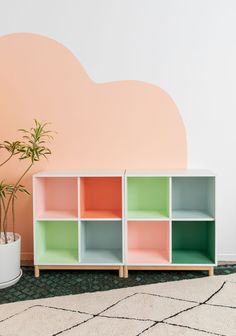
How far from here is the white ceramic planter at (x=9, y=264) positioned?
2.48 m

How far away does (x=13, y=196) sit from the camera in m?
2.73

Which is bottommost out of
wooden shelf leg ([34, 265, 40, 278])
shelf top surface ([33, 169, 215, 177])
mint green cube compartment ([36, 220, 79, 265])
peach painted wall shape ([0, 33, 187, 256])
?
wooden shelf leg ([34, 265, 40, 278])

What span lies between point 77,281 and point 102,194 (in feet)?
2.25

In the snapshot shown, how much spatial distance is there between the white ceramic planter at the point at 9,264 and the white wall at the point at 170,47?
137 centimetres

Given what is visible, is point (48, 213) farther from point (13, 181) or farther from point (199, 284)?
point (199, 284)

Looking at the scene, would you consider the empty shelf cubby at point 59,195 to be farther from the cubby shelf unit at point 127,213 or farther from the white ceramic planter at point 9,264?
the white ceramic planter at point 9,264

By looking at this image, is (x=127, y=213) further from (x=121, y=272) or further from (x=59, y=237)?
(x=59, y=237)

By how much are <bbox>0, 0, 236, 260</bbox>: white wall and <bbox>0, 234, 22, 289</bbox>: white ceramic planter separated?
1.37m

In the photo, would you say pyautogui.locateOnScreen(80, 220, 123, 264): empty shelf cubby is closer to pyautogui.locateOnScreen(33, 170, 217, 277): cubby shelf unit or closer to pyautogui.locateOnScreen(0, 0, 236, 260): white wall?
pyautogui.locateOnScreen(33, 170, 217, 277): cubby shelf unit

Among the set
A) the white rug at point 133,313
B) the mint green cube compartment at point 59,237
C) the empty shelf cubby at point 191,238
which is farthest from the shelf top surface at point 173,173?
the white rug at point 133,313

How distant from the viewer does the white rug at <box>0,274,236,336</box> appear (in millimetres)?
1890

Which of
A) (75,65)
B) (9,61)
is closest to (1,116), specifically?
(9,61)

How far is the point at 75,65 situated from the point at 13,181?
1.00m

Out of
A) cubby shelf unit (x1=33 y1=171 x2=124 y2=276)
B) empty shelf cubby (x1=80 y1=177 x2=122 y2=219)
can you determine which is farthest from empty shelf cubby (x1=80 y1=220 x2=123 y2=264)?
empty shelf cubby (x1=80 y1=177 x2=122 y2=219)
